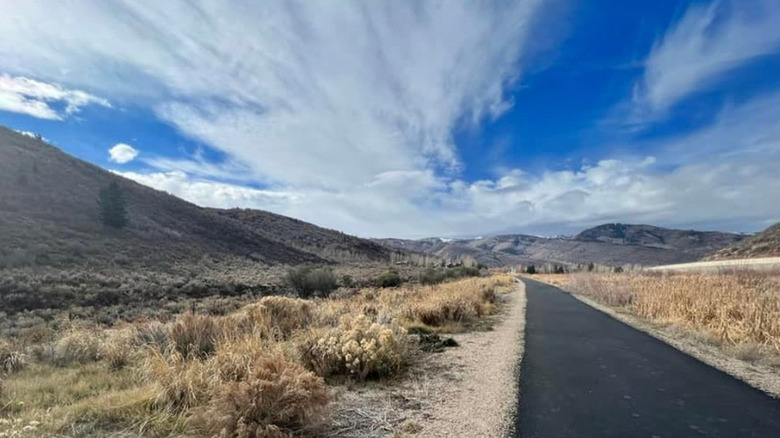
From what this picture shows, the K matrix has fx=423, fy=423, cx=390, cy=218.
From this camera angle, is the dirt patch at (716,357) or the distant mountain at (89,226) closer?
the dirt patch at (716,357)

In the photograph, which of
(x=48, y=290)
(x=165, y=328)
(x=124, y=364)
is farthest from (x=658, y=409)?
(x=48, y=290)

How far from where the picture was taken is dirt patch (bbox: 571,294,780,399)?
7082 millimetres

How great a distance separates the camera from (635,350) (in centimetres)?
987

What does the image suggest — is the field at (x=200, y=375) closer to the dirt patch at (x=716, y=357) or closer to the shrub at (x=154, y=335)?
the shrub at (x=154, y=335)

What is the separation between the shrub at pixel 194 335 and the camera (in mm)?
8458

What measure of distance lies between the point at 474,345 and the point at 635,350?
3.69m

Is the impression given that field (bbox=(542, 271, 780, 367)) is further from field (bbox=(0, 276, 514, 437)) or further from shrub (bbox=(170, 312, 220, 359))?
shrub (bbox=(170, 312, 220, 359))

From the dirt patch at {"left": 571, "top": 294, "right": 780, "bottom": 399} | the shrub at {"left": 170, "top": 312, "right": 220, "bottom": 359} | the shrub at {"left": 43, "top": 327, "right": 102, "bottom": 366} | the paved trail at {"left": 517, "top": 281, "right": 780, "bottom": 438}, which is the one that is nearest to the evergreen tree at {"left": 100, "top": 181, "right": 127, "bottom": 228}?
the shrub at {"left": 43, "top": 327, "right": 102, "bottom": 366}

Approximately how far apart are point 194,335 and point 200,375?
3430 mm

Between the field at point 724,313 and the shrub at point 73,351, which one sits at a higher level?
the field at point 724,313

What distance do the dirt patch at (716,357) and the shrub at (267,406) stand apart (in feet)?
22.3

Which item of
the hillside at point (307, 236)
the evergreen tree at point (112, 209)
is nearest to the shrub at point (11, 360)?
the evergreen tree at point (112, 209)

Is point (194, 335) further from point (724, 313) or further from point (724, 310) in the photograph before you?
point (724, 310)

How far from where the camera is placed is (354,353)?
7547mm
